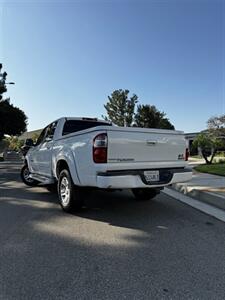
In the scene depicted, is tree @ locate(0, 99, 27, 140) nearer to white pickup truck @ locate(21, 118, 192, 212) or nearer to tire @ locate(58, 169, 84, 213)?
tire @ locate(58, 169, 84, 213)

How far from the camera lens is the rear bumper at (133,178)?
5.12 m

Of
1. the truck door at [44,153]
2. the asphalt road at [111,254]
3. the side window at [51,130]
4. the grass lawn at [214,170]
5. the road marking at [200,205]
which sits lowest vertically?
the asphalt road at [111,254]

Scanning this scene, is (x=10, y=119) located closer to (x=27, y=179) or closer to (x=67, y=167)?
(x=27, y=179)

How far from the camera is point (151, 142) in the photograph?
5656 mm

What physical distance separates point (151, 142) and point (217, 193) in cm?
303

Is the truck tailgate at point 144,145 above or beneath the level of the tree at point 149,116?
beneath

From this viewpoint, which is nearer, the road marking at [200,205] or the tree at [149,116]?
the road marking at [200,205]

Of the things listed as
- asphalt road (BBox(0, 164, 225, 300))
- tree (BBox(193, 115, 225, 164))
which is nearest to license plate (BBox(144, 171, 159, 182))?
asphalt road (BBox(0, 164, 225, 300))

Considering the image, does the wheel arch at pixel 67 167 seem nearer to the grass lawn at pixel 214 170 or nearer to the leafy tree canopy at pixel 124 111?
the grass lawn at pixel 214 170

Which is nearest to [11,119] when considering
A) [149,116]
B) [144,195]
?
[149,116]

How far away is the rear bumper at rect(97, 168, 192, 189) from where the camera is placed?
5125 mm

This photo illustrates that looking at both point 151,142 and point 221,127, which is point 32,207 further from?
point 221,127

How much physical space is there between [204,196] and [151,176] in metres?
2.71

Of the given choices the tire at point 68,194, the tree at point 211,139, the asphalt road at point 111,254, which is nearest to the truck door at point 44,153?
the tire at point 68,194
